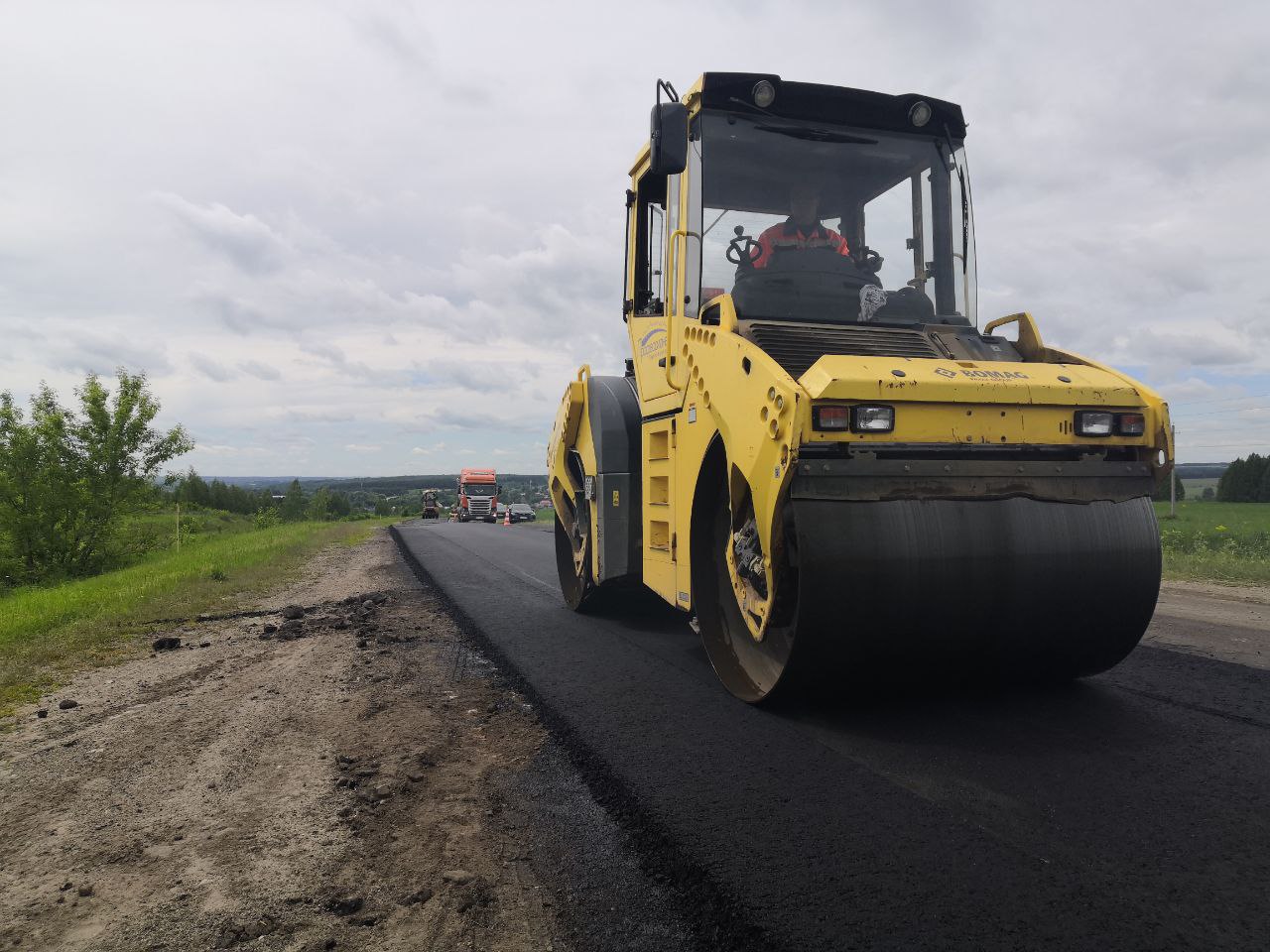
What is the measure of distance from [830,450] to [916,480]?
39cm

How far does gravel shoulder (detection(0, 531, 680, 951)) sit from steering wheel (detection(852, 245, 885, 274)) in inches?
122

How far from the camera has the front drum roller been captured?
3533 millimetres

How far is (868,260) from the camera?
202 inches

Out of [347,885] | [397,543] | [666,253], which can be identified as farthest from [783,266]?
[397,543]

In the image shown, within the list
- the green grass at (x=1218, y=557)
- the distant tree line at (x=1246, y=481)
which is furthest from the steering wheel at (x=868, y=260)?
the distant tree line at (x=1246, y=481)

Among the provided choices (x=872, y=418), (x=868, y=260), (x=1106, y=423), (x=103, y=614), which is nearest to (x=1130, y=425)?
(x=1106, y=423)

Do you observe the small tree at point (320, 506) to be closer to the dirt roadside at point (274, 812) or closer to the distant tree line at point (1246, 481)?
the distant tree line at point (1246, 481)

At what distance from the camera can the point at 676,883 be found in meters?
2.52

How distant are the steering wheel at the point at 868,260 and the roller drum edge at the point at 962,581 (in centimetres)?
191

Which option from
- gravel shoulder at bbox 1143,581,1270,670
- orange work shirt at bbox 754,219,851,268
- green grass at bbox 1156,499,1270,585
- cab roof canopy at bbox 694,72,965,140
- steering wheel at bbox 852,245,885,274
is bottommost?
gravel shoulder at bbox 1143,581,1270,670

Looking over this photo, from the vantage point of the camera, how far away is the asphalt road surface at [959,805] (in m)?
2.27

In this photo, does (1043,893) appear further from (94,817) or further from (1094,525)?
(94,817)

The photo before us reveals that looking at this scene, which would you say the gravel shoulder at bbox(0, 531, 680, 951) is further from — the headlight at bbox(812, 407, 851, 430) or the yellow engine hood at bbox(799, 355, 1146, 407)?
the yellow engine hood at bbox(799, 355, 1146, 407)

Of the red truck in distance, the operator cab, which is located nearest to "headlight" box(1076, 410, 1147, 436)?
the operator cab
